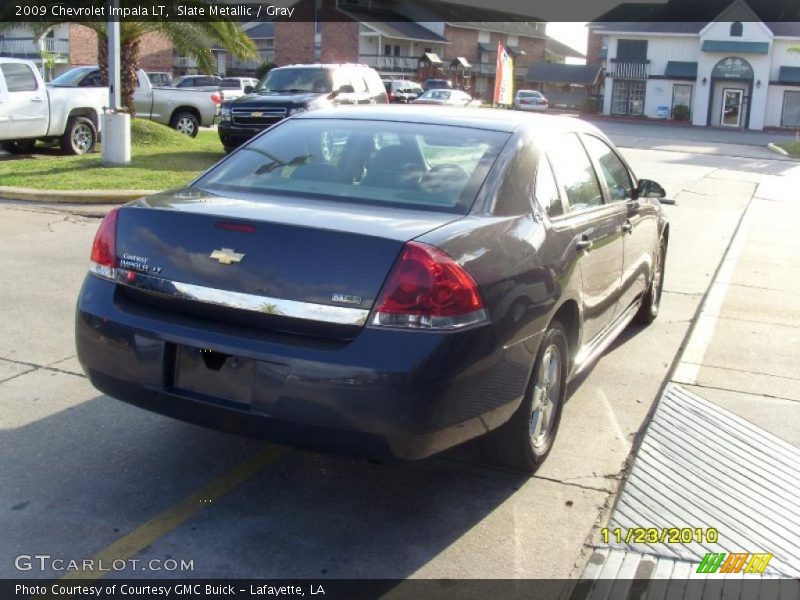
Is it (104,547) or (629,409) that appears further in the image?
(629,409)

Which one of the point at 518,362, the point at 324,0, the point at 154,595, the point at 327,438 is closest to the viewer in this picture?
the point at 154,595

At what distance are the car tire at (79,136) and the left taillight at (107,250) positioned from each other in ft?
44.4

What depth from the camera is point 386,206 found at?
13.5 feet

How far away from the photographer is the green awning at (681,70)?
56.9m

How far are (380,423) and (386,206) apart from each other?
1109 mm

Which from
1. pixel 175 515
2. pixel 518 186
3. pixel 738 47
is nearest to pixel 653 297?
pixel 518 186

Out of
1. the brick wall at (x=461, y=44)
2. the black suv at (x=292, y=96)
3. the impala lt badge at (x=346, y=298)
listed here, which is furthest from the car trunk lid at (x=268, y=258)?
the brick wall at (x=461, y=44)

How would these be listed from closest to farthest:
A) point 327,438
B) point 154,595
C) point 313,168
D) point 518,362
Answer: point 154,595, point 327,438, point 518,362, point 313,168

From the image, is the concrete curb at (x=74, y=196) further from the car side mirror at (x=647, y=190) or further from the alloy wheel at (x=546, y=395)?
the alloy wheel at (x=546, y=395)

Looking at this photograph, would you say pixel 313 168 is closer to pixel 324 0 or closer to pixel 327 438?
pixel 327 438

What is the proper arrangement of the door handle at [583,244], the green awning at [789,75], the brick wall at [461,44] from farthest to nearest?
the brick wall at [461,44]
the green awning at [789,75]
the door handle at [583,244]

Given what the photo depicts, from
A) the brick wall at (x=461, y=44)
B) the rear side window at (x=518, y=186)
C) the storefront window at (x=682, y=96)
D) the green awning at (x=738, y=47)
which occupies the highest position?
the brick wall at (x=461, y=44)

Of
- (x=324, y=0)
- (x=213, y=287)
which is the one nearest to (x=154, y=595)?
(x=213, y=287)

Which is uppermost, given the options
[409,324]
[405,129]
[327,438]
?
[405,129]
